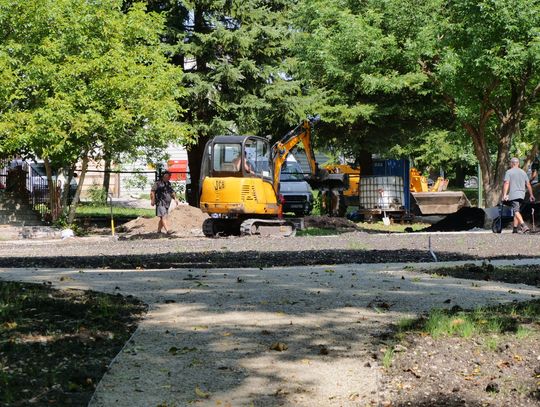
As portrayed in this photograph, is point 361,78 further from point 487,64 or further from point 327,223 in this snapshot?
point 487,64

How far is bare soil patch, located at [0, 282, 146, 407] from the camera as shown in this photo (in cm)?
655

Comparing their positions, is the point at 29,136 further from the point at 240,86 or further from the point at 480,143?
the point at 480,143

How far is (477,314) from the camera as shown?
8938mm

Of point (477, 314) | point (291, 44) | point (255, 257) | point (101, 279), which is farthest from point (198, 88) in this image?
point (477, 314)

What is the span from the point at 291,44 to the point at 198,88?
4298mm

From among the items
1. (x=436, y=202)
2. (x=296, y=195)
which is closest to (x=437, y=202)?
(x=436, y=202)

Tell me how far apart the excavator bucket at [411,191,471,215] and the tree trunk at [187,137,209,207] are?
8227 mm

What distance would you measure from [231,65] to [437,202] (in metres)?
9.88

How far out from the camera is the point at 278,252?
17.5 m

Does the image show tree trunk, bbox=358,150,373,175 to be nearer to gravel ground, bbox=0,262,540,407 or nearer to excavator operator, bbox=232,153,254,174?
excavator operator, bbox=232,153,254,174

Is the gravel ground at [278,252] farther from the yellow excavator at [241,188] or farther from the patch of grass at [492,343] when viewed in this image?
the patch of grass at [492,343]

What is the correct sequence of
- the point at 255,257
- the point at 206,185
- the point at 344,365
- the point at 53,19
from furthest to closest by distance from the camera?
the point at 53,19, the point at 206,185, the point at 255,257, the point at 344,365

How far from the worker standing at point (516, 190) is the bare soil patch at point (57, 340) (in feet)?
49.2

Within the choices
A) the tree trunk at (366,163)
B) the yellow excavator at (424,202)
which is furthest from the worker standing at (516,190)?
the tree trunk at (366,163)
